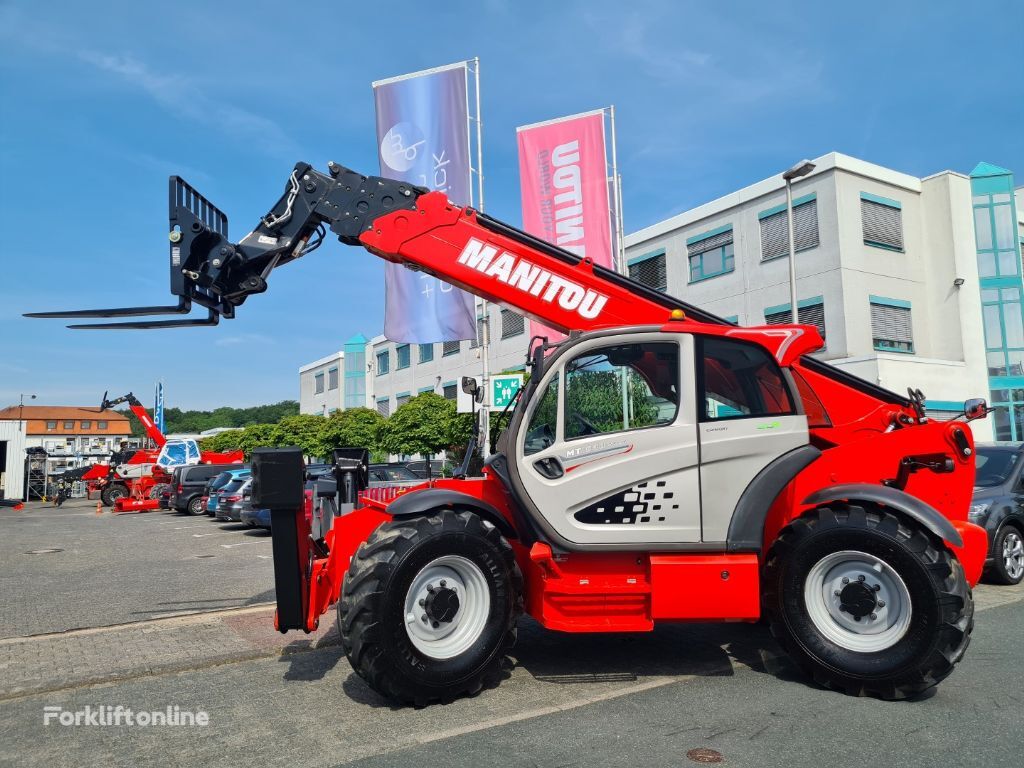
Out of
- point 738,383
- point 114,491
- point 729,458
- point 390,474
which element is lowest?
point 114,491

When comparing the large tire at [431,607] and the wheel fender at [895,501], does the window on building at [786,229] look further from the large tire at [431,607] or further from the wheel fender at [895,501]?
the large tire at [431,607]

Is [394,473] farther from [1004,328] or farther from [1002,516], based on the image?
[1004,328]

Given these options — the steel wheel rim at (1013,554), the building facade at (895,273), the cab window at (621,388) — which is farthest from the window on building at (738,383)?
the building facade at (895,273)

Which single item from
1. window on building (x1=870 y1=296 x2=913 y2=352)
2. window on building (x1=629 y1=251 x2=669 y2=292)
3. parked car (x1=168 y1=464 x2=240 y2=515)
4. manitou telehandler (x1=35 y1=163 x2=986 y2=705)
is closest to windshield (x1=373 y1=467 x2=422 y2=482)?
parked car (x1=168 y1=464 x2=240 y2=515)

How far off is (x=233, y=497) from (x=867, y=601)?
18.1m

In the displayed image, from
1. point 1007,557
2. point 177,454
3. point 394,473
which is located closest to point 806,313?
point 394,473

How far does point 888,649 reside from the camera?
17.0ft

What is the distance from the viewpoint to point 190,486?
88.9ft

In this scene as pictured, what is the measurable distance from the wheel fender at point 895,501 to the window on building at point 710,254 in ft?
85.5

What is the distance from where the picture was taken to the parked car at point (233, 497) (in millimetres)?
19875

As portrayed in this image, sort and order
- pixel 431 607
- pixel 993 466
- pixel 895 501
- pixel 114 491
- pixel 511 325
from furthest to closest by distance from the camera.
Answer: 1. pixel 511 325
2. pixel 114 491
3. pixel 993 466
4. pixel 895 501
5. pixel 431 607

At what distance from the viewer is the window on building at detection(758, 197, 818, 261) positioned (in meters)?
27.5

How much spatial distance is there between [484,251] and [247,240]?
83.1 inches

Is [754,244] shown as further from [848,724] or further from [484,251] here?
[848,724]
